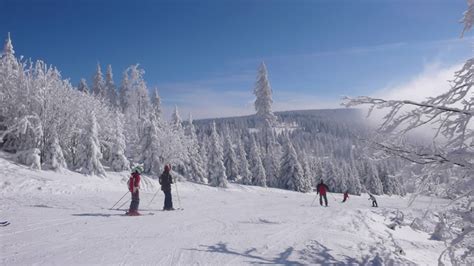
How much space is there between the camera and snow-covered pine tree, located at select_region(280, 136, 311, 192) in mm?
51719

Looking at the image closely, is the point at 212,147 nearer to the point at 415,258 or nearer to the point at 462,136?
the point at 415,258

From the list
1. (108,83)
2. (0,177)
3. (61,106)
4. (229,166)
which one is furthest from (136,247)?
(108,83)

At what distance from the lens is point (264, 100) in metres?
55.2

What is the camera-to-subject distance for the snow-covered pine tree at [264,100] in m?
54.4

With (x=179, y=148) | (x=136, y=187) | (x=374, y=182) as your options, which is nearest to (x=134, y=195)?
(x=136, y=187)

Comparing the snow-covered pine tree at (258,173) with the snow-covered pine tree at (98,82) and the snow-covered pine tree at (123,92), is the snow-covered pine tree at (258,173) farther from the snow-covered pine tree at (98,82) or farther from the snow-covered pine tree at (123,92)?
the snow-covered pine tree at (98,82)

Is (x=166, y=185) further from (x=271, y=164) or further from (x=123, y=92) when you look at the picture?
(x=123, y=92)

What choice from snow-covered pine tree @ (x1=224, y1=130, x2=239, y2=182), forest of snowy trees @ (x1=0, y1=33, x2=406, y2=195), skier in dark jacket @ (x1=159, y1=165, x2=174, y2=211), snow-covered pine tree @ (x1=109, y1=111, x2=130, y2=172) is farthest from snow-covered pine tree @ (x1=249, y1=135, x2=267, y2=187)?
skier in dark jacket @ (x1=159, y1=165, x2=174, y2=211)

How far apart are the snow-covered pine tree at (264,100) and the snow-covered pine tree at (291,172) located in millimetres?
4639

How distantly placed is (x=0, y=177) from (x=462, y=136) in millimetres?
19104

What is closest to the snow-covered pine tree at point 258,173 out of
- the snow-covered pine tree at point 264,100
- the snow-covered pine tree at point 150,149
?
the snow-covered pine tree at point 264,100

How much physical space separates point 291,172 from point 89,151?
112 feet

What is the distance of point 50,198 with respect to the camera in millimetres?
14547

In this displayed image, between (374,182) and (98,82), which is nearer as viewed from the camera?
(98,82)
